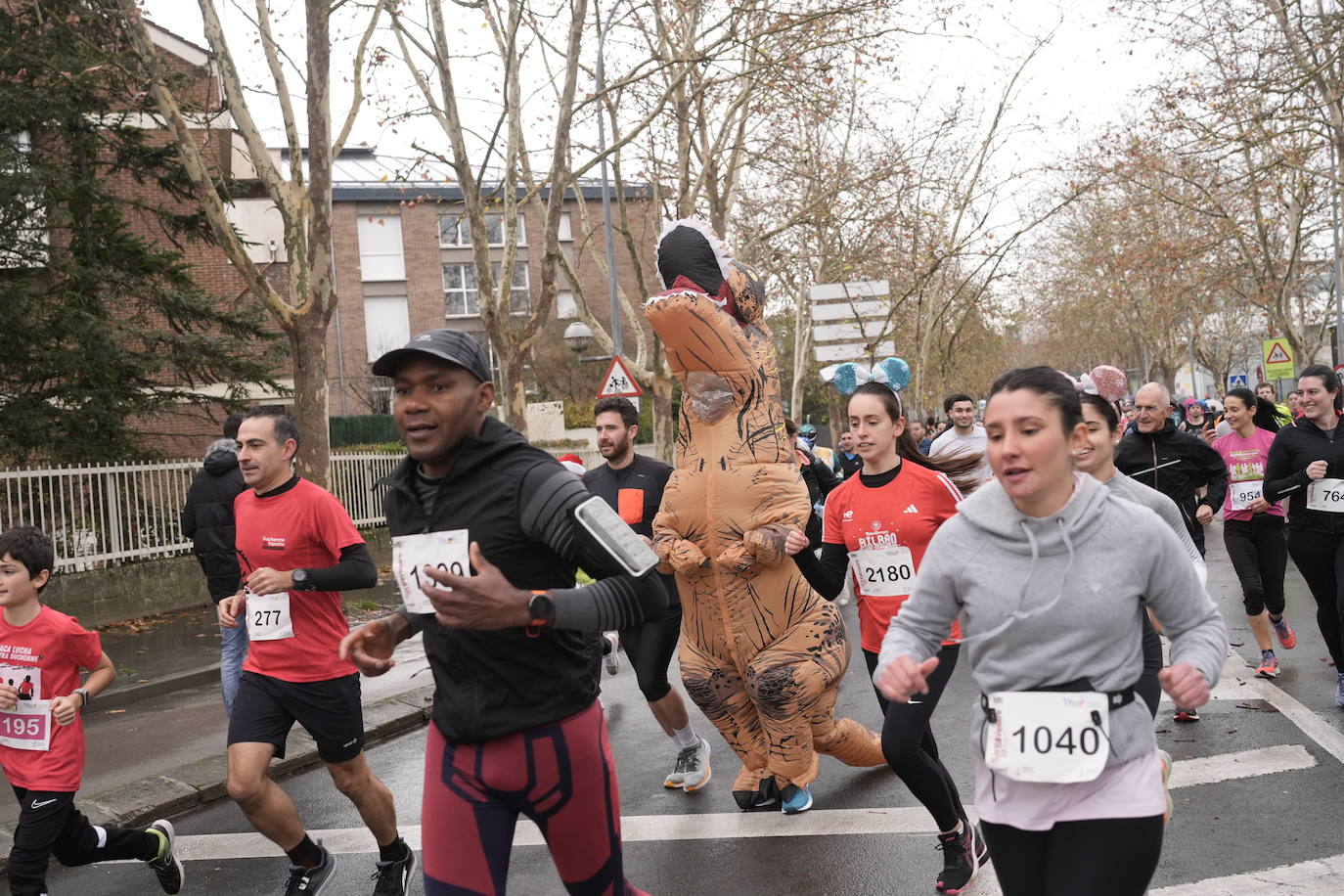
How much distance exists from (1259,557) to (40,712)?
7.27m

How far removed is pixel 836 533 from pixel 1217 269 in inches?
1172

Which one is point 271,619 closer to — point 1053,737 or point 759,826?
point 759,826

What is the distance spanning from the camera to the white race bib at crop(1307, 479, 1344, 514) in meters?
7.08

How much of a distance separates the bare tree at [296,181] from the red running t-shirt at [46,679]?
6.58 m

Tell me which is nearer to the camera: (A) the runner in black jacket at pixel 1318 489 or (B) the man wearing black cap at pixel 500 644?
(B) the man wearing black cap at pixel 500 644

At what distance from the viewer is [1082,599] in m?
2.88

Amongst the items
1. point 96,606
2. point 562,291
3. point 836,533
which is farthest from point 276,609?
point 562,291

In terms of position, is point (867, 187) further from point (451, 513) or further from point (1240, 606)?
point (451, 513)

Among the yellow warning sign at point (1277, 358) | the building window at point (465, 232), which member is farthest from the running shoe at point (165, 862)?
the building window at point (465, 232)

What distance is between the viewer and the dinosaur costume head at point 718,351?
5934mm

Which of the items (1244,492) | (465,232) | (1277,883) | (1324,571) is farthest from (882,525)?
(465,232)

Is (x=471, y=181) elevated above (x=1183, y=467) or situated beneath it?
elevated above

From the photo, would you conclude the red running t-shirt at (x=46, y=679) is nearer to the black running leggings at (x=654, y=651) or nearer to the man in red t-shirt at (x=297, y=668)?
the man in red t-shirt at (x=297, y=668)

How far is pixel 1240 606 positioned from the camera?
10.7m
